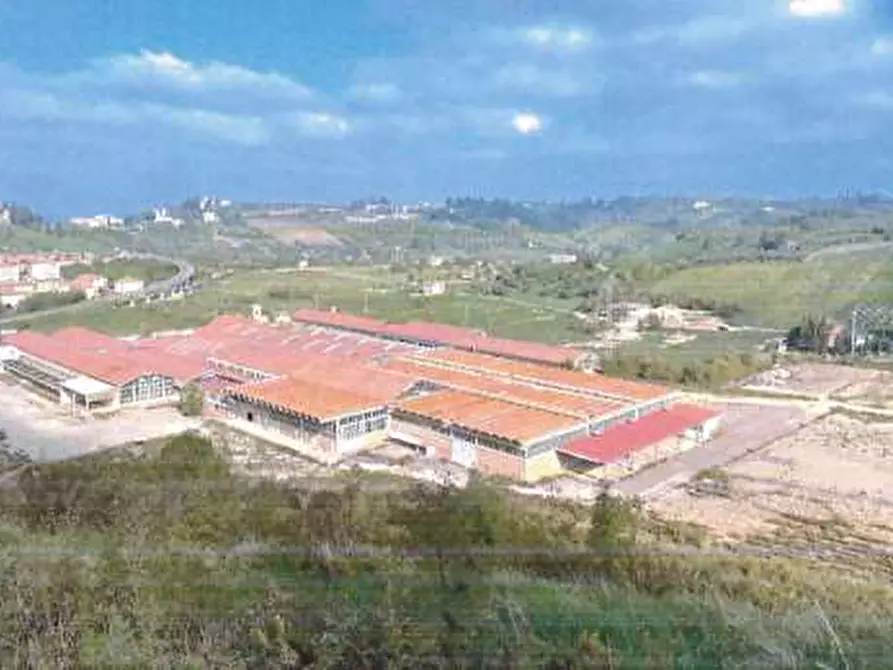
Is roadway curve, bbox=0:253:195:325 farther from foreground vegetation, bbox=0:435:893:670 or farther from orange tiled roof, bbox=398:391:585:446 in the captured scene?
foreground vegetation, bbox=0:435:893:670

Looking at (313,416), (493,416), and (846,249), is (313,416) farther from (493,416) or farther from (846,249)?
(846,249)

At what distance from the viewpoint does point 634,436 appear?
822 cm

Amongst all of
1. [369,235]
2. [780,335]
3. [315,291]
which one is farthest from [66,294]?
[369,235]

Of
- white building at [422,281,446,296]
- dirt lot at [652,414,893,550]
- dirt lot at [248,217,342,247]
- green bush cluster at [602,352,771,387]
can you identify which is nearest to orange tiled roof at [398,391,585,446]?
dirt lot at [652,414,893,550]

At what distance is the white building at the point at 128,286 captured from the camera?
2010cm

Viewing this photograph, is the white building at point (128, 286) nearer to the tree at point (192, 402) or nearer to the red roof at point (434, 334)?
the red roof at point (434, 334)

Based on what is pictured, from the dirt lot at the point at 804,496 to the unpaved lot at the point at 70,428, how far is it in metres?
5.11

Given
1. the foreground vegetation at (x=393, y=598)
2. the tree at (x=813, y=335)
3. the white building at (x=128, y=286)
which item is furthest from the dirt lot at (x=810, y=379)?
the white building at (x=128, y=286)

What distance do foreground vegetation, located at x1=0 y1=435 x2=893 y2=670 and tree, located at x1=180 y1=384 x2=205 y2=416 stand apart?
24.0 ft

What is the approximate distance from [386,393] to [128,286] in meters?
13.3

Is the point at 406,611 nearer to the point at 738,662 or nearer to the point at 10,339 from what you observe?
the point at 738,662

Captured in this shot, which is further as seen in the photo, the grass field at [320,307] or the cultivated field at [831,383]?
the grass field at [320,307]

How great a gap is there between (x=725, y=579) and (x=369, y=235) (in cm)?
4083

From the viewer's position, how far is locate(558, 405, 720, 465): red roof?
7.78 metres
